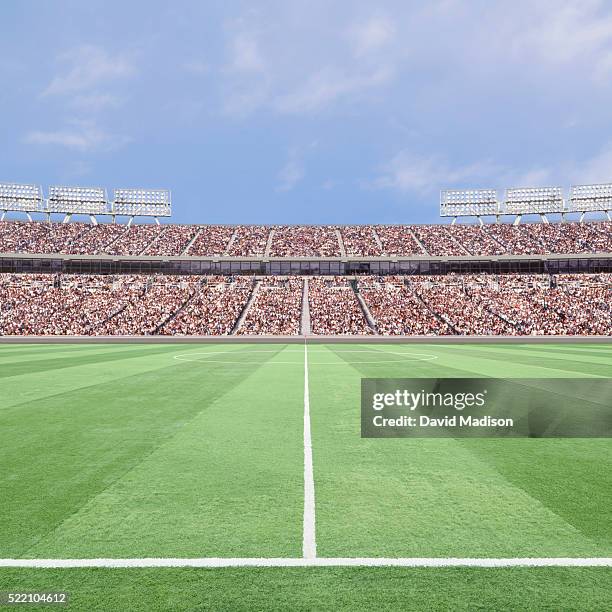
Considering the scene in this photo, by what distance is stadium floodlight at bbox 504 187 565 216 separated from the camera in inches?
3061

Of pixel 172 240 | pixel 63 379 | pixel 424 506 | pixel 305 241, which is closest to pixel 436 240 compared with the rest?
pixel 305 241

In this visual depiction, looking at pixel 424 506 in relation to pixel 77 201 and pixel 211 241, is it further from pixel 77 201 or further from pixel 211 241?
pixel 77 201

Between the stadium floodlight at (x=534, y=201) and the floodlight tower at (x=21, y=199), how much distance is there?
265 ft

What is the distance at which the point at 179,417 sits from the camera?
390 inches

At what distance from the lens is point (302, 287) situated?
62.9m

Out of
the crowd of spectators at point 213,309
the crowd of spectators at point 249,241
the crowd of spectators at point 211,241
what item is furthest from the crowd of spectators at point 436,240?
the crowd of spectators at point 211,241

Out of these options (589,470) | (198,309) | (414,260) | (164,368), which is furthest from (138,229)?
(589,470)

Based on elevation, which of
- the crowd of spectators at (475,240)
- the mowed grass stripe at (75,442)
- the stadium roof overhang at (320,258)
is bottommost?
the mowed grass stripe at (75,442)

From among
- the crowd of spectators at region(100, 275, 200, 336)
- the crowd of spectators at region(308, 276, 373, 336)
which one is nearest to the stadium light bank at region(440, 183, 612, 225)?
the crowd of spectators at region(308, 276, 373, 336)

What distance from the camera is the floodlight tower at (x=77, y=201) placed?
77.4 metres

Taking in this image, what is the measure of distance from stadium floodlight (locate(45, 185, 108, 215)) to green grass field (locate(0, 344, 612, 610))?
256ft

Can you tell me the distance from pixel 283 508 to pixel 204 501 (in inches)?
38.5

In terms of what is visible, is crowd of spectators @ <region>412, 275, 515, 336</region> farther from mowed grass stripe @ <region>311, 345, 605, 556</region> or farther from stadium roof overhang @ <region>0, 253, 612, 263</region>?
mowed grass stripe @ <region>311, 345, 605, 556</region>

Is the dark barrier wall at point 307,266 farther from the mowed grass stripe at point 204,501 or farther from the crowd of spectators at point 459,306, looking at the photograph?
the mowed grass stripe at point 204,501
